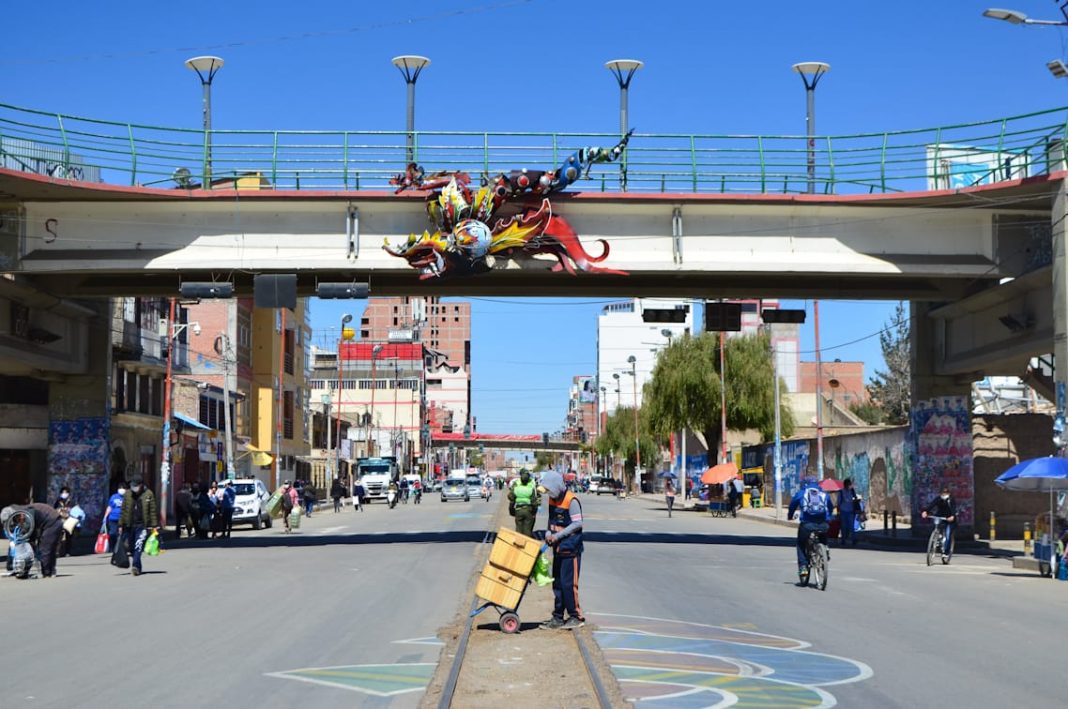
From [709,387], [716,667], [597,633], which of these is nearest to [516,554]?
[597,633]

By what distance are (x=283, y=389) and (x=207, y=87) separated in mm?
48965

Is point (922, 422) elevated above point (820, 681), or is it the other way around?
point (922, 422)

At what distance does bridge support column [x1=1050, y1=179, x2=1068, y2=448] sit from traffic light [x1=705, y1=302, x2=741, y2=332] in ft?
26.5

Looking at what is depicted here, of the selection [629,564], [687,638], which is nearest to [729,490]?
[629,564]

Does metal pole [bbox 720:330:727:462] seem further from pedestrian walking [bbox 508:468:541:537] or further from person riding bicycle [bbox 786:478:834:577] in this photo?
person riding bicycle [bbox 786:478:834:577]

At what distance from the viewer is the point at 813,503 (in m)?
20.4

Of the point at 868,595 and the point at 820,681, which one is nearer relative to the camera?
the point at 820,681

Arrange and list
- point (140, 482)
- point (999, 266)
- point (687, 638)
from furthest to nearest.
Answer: point (999, 266), point (140, 482), point (687, 638)

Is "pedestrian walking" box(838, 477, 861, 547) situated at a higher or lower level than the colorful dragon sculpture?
lower

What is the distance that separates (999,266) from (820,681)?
2223 cm

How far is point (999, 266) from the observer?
30.9 m

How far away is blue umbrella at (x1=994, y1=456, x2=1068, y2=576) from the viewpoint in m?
24.6

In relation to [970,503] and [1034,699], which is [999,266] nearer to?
[970,503]

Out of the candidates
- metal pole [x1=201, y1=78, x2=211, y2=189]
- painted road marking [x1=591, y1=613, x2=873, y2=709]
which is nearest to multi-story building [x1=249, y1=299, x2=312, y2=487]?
metal pole [x1=201, y1=78, x2=211, y2=189]
